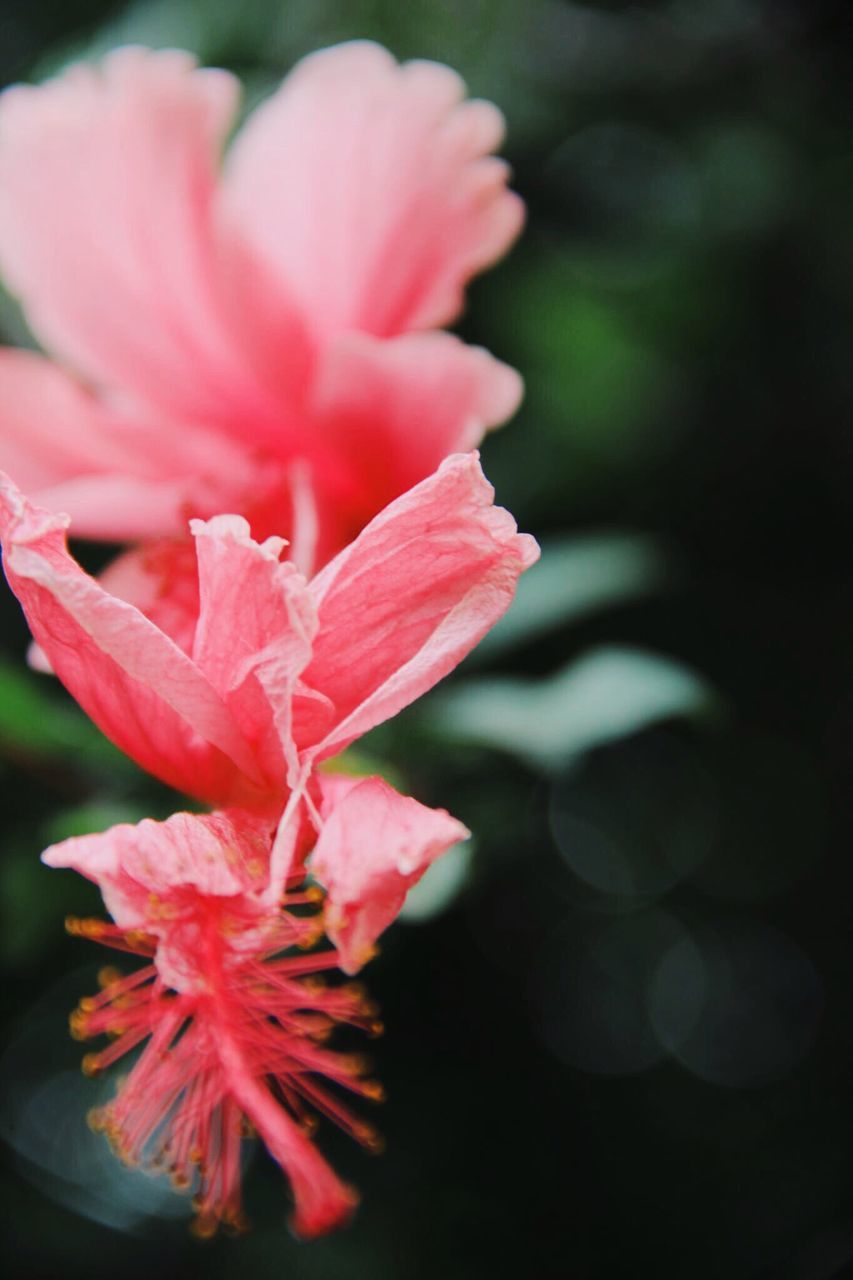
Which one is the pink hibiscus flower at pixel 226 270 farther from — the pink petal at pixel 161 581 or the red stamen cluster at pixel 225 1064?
the red stamen cluster at pixel 225 1064

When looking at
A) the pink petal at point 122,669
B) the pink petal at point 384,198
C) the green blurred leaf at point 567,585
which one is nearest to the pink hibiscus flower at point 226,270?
the pink petal at point 384,198

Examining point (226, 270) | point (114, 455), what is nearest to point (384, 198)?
point (226, 270)

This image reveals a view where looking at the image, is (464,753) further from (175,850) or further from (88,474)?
(175,850)

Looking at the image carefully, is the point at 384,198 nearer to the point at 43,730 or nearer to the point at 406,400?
the point at 406,400

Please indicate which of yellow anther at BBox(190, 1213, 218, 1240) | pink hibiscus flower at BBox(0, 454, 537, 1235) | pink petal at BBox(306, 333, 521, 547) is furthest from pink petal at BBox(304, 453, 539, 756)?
yellow anther at BBox(190, 1213, 218, 1240)

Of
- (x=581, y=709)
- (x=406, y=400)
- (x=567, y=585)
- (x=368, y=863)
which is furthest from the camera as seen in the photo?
(x=567, y=585)
